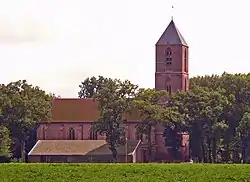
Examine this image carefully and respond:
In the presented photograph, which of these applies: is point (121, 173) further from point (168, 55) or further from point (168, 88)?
point (168, 55)

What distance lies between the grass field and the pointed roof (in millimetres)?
49995

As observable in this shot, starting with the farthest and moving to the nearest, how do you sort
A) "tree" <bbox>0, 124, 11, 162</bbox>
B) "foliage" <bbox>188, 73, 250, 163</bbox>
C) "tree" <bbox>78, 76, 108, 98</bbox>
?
"tree" <bbox>78, 76, 108, 98</bbox> < "foliage" <bbox>188, 73, 250, 163</bbox> < "tree" <bbox>0, 124, 11, 162</bbox>

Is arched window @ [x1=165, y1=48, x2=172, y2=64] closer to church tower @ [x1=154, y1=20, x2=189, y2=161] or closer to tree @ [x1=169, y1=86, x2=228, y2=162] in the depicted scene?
church tower @ [x1=154, y1=20, x2=189, y2=161]

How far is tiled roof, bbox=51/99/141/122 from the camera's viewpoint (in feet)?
395

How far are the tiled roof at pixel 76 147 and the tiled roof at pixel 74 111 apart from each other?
3332 mm

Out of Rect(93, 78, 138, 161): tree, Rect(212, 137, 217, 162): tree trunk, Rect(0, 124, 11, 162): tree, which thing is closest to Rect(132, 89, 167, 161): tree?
Rect(93, 78, 138, 161): tree

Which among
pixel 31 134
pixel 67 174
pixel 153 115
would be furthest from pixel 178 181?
pixel 31 134

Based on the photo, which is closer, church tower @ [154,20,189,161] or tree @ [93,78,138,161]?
tree @ [93,78,138,161]

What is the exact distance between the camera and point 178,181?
6178cm

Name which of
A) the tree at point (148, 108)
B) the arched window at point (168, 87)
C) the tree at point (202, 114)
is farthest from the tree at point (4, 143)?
the arched window at point (168, 87)

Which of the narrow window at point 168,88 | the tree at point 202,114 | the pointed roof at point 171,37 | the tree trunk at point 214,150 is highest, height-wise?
the pointed roof at point 171,37

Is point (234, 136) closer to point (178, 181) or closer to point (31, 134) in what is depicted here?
point (31, 134)

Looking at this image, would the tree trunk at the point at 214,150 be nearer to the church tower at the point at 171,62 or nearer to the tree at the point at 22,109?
the church tower at the point at 171,62

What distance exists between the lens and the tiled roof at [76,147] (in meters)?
113
